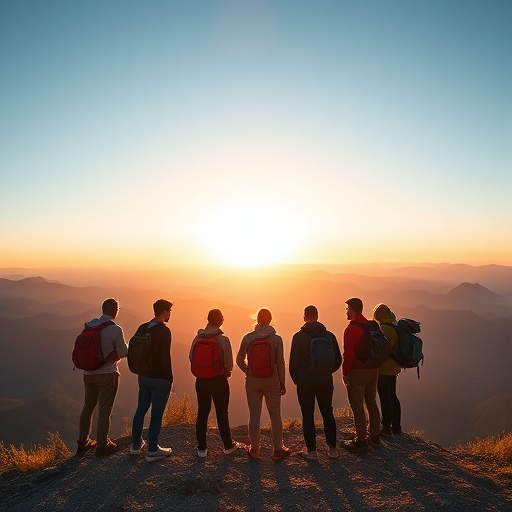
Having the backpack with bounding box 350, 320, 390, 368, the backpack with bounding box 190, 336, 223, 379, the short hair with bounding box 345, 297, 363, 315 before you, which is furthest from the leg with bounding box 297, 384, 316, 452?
the short hair with bounding box 345, 297, 363, 315

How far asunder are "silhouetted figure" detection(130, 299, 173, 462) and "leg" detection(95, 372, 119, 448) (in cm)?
59

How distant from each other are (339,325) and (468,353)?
46917mm

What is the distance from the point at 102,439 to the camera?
6.21 metres

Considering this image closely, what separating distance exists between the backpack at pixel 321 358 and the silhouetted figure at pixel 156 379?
2.20 metres

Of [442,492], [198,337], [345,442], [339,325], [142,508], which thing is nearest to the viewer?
[142,508]

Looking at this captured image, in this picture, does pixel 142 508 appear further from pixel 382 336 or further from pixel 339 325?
pixel 339 325

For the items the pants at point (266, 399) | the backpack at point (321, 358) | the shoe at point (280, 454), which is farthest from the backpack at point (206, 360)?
the shoe at point (280, 454)

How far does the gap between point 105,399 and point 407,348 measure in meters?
5.34

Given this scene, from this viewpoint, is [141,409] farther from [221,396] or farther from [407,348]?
[407,348]

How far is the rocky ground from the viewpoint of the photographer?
459 cm

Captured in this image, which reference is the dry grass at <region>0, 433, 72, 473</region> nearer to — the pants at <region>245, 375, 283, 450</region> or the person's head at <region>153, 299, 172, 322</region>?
the person's head at <region>153, 299, 172, 322</region>

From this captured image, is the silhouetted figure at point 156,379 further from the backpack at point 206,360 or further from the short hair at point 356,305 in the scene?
the short hair at point 356,305

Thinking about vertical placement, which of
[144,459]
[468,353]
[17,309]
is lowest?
[468,353]

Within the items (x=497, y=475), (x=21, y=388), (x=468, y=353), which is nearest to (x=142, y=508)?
(x=497, y=475)
